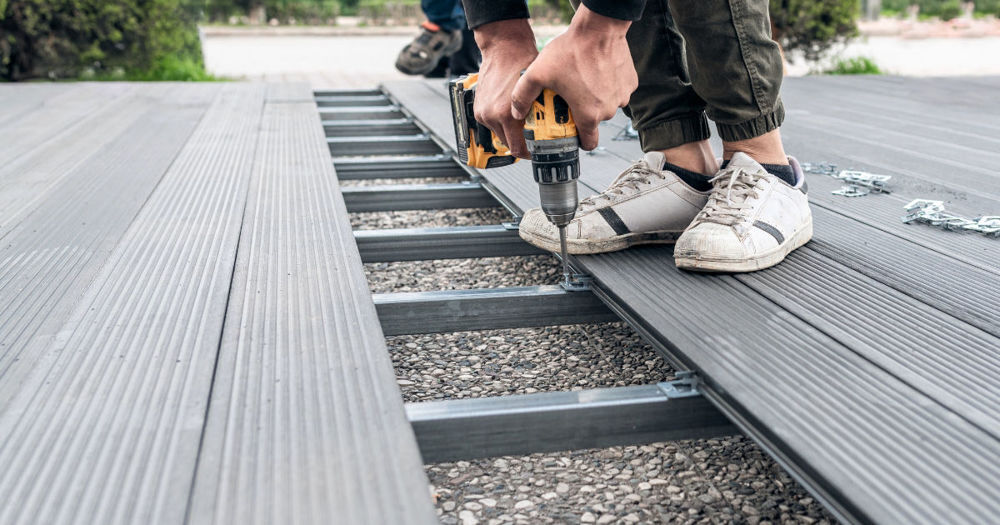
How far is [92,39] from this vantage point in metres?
6.64

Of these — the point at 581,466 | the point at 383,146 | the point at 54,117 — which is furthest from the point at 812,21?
the point at 581,466

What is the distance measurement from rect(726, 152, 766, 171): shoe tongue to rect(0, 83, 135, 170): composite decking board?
2.11 m

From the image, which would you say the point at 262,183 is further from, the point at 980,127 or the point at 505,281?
the point at 980,127

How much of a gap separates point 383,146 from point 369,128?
0.49 metres

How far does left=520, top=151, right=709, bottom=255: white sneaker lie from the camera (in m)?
1.71

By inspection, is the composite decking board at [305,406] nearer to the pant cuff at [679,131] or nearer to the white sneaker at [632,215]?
the white sneaker at [632,215]

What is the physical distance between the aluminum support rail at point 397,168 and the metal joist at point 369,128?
2.58ft

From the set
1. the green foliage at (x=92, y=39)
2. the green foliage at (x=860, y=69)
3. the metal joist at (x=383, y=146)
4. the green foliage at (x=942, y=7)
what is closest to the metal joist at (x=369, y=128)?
the metal joist at (x=383, y=146)

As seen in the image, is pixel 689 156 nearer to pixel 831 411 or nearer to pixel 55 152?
pixel 831 411

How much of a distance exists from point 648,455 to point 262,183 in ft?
4.77

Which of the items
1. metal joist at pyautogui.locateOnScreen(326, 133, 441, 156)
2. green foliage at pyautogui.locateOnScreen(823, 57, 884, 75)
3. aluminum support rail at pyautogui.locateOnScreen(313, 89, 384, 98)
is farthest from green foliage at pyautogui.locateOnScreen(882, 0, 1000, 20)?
metal joist at pyautogui.locateOnScreen(326, 133, 441, 156)

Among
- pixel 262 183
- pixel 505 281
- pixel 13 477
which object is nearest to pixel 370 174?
pixel 262 183

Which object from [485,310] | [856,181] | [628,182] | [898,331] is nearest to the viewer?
[898,331]

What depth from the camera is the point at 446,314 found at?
1.53 metres
